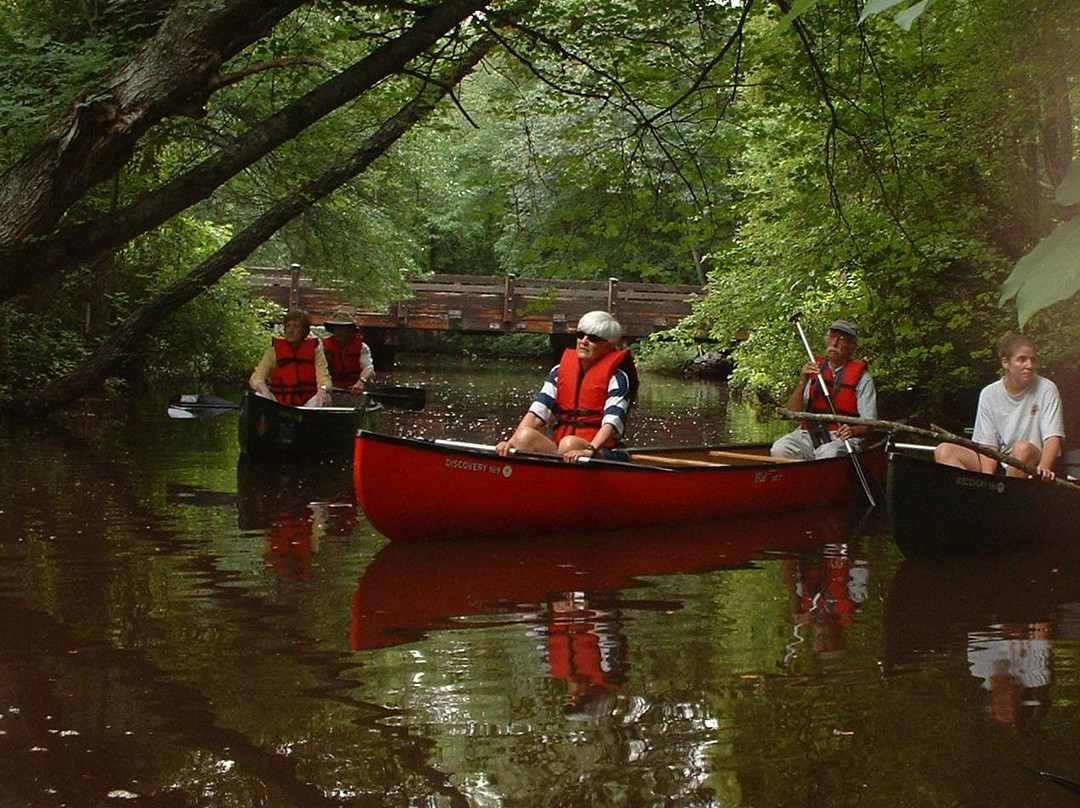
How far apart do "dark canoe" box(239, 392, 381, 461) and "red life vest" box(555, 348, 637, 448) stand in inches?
146

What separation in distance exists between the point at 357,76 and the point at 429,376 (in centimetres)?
2036

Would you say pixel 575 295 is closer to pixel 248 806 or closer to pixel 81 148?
pixel 81 148

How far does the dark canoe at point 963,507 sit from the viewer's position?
7.30 meters

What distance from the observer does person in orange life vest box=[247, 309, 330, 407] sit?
1195cm

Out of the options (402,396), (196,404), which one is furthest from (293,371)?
(402,396)

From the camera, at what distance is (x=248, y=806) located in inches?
136

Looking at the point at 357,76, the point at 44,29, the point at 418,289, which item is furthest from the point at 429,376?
the point at 357,76

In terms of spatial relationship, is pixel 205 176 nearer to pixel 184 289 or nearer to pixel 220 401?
pixel 220 401

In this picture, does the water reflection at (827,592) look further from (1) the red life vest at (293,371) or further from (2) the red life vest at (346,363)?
(2) the red life vest at (346,363)

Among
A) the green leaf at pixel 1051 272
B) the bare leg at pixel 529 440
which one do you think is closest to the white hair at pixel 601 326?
the bare leg at pixel 529 440

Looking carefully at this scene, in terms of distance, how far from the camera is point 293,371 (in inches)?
475

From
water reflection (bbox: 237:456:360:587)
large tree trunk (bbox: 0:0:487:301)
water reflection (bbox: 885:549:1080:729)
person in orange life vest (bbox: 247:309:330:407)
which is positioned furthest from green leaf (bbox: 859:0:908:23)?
person in orange life vest (bbox: 247:309:330:407)

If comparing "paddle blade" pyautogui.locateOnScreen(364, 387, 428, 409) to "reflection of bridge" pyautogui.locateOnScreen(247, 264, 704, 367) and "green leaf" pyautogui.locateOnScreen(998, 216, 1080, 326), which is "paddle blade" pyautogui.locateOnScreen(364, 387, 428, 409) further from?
"reflection of bridge" pyautogui.locateOnScreen(247, 264, 704, 367)

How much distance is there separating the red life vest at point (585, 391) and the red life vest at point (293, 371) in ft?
14.2
